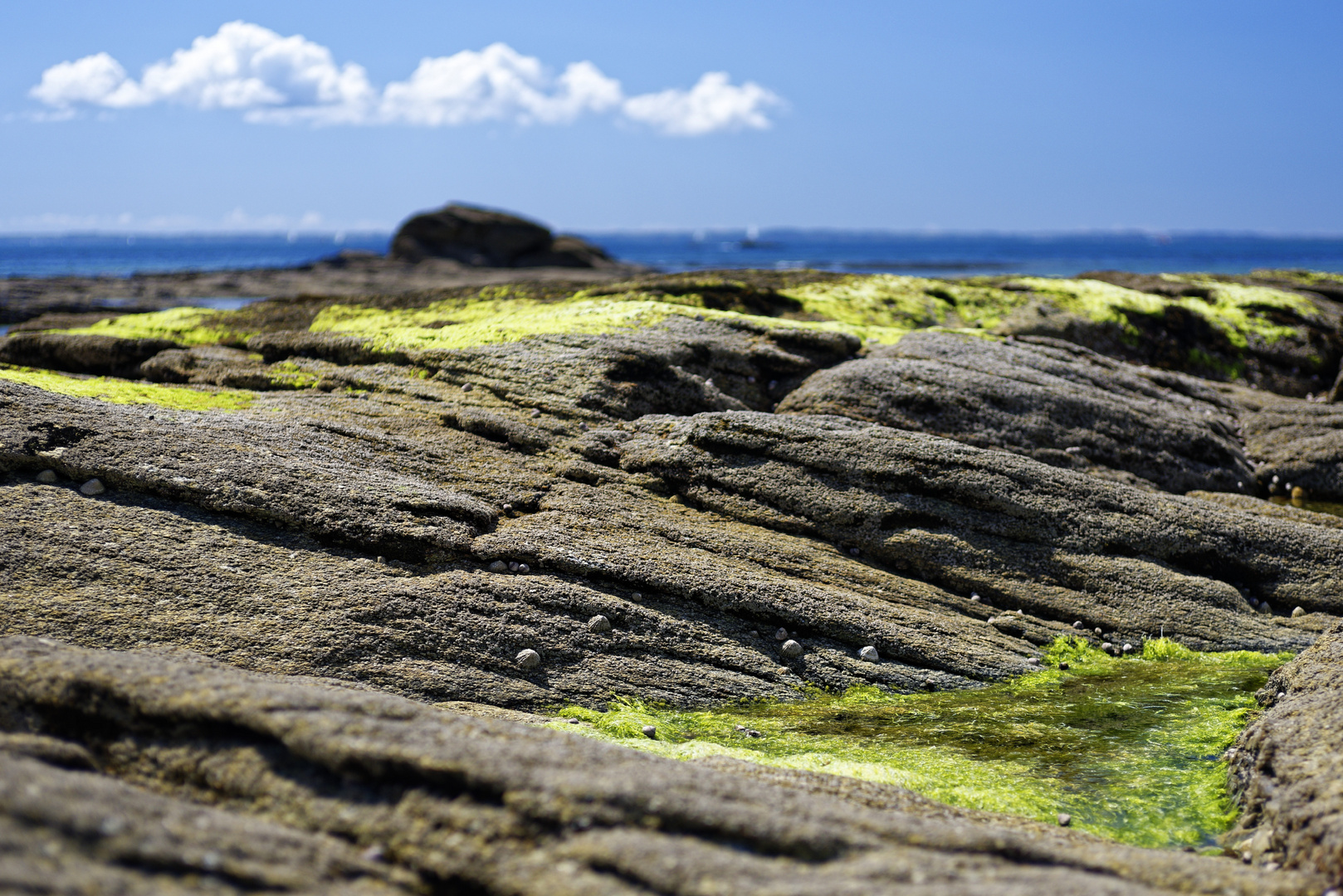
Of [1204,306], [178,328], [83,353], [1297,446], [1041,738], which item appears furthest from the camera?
[1204,306]

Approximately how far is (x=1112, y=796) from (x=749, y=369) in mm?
11115

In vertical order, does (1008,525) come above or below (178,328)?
below

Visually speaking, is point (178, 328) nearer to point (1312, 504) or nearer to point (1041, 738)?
point (1041, 738)

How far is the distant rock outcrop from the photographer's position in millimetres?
97875

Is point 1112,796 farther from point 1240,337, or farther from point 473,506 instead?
point 1240,337

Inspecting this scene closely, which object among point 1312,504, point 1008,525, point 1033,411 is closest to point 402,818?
point 1008,525

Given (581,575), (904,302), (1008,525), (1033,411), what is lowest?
(581,575)

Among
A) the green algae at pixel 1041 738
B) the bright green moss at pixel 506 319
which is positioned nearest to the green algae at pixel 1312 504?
the green algae at pixel 1041 738

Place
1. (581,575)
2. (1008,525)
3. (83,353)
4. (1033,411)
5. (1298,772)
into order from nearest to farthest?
(1298,772) < (581,575) < (1008,525) < (83,353) < (1033,411)

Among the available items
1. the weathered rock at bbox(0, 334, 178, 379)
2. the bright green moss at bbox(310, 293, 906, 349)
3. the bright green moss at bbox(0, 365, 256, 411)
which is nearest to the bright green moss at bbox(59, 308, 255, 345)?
the weathered rock at bbox(0, 334, 178, 379)

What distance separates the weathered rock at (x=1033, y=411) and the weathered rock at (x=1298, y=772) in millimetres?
7472

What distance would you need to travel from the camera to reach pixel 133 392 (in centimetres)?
1449

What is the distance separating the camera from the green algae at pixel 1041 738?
28.0 feet

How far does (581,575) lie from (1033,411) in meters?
10.4
